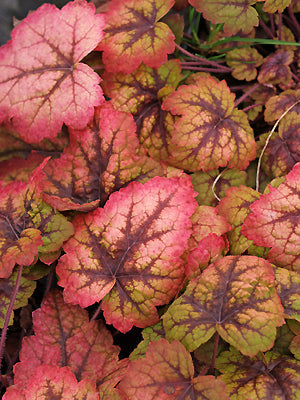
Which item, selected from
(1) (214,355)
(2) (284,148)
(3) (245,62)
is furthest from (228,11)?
(1) (214,355)

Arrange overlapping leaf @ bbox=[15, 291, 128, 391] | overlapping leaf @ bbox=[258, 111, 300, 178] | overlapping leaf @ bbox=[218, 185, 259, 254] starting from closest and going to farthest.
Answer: overlapping leaf @ bbox=[15, 291, 128, 391], overlapping leaf @ bbox=[218, 185, 259, 254], overlapping leaf @ bbox=[258, 111, 300, 178]

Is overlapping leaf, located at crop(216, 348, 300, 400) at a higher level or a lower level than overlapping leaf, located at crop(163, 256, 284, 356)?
lower

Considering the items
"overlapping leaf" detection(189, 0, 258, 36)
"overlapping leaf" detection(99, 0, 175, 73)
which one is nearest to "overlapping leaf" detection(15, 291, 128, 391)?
"overlapping leaf" detection(99, 0, 175, 73)

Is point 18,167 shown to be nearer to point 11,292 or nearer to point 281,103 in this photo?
point 11,292

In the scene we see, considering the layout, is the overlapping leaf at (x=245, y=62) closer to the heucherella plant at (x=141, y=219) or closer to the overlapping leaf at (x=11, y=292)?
the heucherella plant at (x=141, y=219)

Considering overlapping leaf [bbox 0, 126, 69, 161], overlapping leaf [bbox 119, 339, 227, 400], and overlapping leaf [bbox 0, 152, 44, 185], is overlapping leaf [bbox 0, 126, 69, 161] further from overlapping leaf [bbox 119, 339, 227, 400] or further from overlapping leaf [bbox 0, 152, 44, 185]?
overlapping leaf [bbox 119, 339, 227, 400]

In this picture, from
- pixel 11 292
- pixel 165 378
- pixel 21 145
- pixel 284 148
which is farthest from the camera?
pixel 21 145
